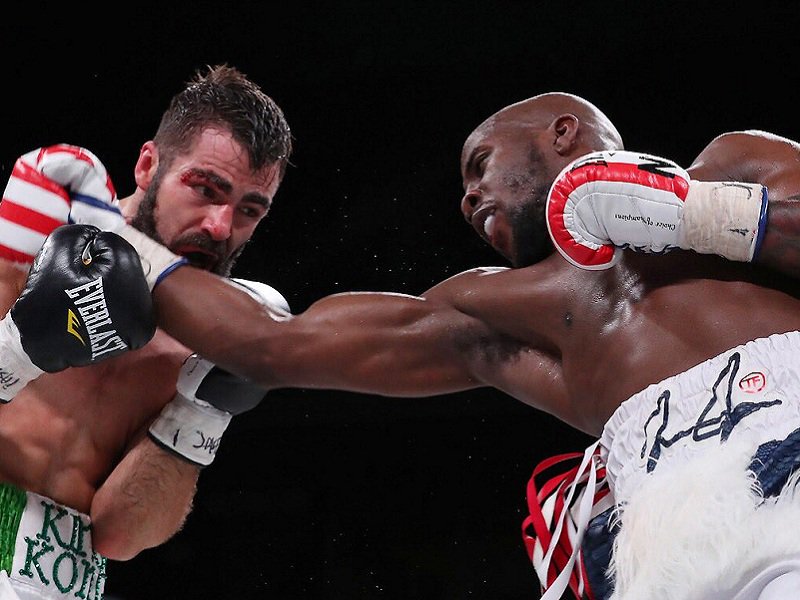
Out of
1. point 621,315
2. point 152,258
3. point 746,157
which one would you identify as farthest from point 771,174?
point 152,258

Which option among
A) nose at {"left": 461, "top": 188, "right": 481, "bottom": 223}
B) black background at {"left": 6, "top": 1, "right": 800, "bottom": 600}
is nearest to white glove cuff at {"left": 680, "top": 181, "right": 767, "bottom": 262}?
nose at {"left": 461, "top": 188, "right": 481, "bottom": 223}

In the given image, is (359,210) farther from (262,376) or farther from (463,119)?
(262,376)

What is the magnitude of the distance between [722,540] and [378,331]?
2.21 feet

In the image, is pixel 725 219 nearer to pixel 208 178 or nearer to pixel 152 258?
pixel 152 258

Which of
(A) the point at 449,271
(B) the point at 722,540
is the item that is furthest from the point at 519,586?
(B) the point at 722,540

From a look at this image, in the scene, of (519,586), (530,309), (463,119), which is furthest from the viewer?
(463,119)

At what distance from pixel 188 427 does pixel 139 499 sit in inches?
6.2

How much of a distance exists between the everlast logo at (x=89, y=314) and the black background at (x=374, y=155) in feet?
7.12

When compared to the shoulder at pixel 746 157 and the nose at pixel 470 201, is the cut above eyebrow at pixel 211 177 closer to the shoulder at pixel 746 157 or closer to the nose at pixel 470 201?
the nose at pixel 470 201

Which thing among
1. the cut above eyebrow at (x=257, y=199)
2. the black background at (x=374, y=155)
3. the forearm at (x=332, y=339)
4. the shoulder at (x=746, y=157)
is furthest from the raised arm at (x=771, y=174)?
the black background at (x=374, y=155)

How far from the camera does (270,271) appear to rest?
3.87m

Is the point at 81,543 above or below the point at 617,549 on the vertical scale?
below

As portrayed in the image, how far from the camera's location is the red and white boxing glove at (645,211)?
4.65 ft
